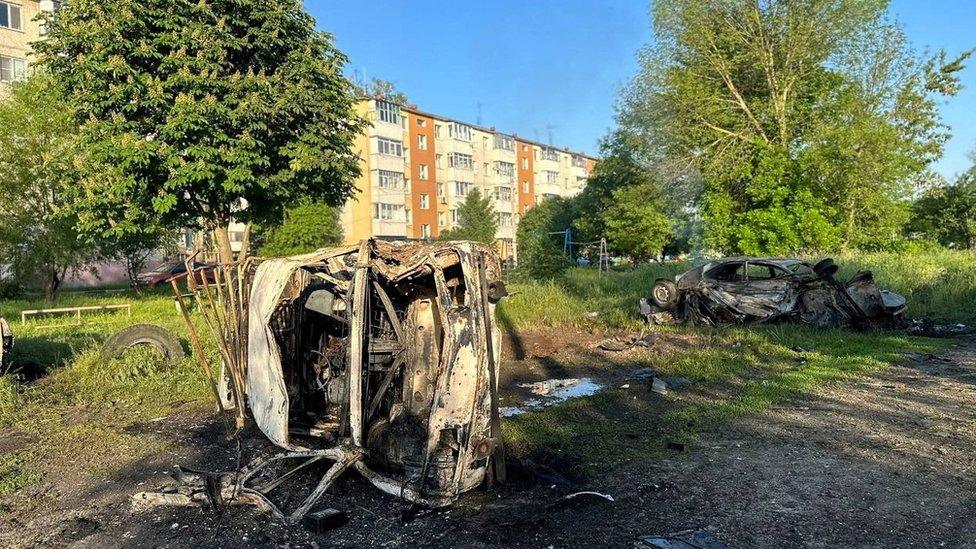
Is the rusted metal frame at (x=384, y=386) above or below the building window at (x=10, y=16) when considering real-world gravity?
below

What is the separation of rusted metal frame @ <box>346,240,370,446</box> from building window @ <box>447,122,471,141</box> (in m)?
55.5

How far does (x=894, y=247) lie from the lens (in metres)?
27.9

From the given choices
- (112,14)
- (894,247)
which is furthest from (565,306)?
(894,247)

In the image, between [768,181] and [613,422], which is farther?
[768,181]

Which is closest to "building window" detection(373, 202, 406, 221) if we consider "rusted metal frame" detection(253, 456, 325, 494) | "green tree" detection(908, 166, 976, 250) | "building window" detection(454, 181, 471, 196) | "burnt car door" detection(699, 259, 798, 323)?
"building window" detection(454, 181, 471, 196)

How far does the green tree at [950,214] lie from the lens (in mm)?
37812

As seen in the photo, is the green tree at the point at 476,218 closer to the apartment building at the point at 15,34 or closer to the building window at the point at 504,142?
the building window at the point at 504,142

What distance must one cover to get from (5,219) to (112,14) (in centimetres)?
975

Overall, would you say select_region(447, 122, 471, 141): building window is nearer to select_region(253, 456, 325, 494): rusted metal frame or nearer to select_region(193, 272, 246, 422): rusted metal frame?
select_region(193, 272, 246, 422): rusted metal frame

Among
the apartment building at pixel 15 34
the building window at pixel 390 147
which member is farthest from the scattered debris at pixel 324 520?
the building window at pixel 390 147

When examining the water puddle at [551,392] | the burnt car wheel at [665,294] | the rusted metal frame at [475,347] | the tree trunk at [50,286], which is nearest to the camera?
the rusted metal frame at [475,347]

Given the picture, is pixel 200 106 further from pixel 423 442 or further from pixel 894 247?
pixel 894 247

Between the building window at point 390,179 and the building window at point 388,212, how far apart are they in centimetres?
148

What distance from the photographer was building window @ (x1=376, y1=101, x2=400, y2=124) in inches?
1990
